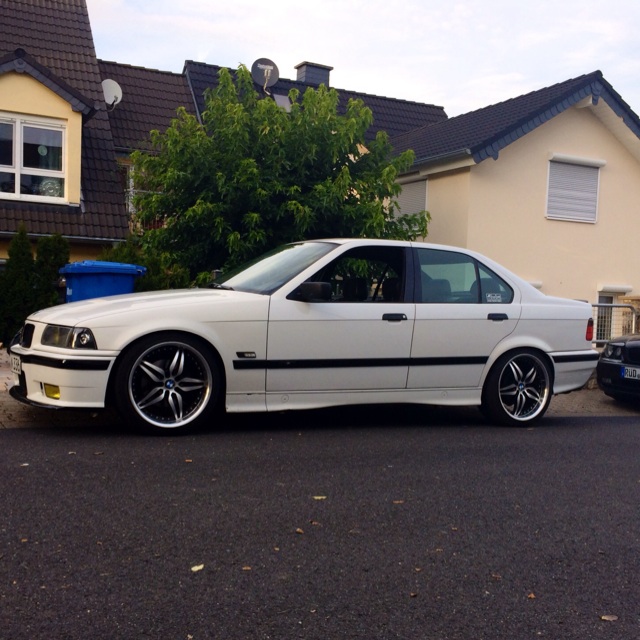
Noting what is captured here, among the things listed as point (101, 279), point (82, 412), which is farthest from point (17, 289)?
point (82, 412)

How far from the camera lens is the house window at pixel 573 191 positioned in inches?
765

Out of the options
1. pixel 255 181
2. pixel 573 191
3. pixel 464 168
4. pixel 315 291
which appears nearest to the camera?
pixel 315 291

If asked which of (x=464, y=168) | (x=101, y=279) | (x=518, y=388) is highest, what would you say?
(x=464, y=168)

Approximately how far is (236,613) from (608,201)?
18330 millimetres

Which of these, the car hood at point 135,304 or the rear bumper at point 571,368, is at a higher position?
the car hood at point 135,304

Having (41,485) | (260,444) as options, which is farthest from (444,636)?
(260,444)

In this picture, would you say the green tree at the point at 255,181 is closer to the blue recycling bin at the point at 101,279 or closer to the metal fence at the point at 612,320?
the blue recycling bin at the point at 101,279

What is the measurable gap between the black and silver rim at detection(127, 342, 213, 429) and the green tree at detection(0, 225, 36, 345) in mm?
5913

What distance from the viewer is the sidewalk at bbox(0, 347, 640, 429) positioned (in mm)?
7297

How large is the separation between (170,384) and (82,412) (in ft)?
4.24

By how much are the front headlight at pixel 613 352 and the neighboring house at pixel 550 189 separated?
7.60m

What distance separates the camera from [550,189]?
19.4m

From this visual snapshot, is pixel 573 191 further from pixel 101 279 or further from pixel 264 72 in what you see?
pixel 101 279

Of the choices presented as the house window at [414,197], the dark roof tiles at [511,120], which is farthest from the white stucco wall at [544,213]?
the dark roof tiles at [511,120]
